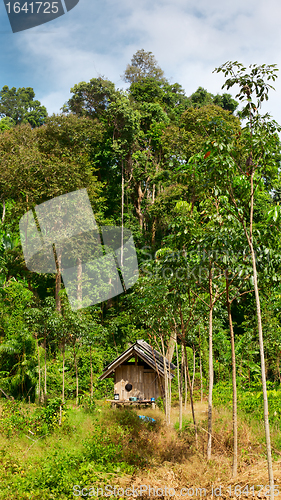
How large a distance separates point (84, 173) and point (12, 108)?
23.8 meters

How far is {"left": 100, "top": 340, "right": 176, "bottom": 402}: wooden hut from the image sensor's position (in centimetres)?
1426

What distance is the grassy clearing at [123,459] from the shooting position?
6.04 metres

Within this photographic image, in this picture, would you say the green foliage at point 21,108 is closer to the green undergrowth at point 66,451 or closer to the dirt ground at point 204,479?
the green undergrowth at point 66,451

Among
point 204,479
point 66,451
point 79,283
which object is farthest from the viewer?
point 79,283

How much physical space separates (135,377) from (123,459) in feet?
24.1

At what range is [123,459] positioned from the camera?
7.40 metres

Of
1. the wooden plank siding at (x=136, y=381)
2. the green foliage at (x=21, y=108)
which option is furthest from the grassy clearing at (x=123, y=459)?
the green foliage at (x=21, y=108)

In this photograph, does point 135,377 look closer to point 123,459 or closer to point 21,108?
point 123,459

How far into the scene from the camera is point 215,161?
4.91 metres

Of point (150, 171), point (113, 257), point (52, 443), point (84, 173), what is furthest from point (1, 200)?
point (52, 443)

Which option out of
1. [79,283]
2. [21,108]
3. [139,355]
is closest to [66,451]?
[139,355]

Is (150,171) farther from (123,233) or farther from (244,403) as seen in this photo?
(244,403)

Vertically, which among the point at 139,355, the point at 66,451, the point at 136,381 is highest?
the point at 139,355

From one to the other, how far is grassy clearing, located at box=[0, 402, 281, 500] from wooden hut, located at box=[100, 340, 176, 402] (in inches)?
160
